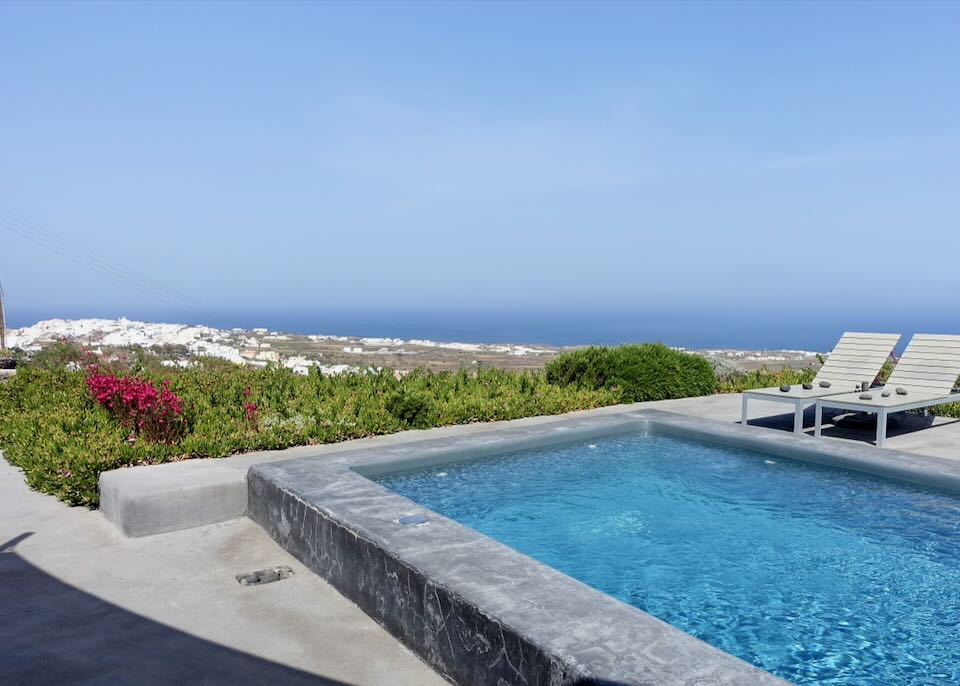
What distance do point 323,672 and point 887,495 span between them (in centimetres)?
474

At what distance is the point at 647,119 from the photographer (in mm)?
20781

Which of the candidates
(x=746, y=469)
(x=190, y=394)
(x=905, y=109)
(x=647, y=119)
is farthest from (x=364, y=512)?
(x=905, y=109)

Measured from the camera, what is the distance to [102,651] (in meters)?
3.30

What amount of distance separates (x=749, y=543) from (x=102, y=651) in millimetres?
3977

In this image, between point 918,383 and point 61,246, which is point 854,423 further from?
point 61,246

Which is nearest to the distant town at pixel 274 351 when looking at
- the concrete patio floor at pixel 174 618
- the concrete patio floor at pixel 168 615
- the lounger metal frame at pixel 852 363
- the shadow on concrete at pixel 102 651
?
the lounger metal frame at pixel 852 363

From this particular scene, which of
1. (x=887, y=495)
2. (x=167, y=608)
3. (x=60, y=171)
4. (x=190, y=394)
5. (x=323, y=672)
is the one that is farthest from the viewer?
(x=60, y=171)

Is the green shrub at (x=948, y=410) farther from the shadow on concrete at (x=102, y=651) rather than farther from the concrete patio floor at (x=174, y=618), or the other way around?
the shadow on concrete at (x=102, y=651)

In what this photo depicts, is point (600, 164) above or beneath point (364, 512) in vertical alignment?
above

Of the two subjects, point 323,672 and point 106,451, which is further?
point 106,451

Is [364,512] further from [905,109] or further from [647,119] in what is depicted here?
[905,109]

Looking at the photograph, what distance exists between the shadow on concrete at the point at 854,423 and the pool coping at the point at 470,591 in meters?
2.45

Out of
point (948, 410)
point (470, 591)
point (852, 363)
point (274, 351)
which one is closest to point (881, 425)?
point (852, 363)

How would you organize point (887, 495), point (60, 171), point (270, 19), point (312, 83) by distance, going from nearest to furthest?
1. point (887, 495)
2. point (270, 19)
3. point (312, 83)
4. point (60, 171)
